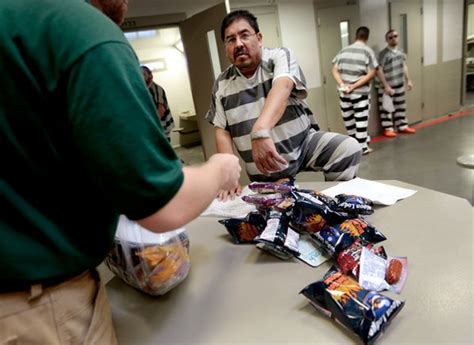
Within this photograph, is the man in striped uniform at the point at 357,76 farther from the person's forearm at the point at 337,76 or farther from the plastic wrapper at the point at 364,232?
the plastic wrapper at the point at 364,232

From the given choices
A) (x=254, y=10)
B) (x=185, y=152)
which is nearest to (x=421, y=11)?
(x=254, y=10)

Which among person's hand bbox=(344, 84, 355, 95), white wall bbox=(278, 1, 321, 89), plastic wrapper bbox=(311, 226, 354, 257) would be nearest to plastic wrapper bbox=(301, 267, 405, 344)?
plastic wrapper bbox=(311, 226, 354, 257)

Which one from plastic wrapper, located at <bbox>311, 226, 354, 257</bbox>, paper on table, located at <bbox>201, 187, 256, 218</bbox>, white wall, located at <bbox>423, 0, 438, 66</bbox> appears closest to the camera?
plastic wrapper, located at <bbox>311, 226, 354, 257</bbox>

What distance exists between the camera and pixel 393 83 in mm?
5125

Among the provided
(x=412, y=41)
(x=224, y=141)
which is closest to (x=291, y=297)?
(x=224, y=141)

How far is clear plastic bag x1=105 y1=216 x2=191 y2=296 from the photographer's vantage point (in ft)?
2.56

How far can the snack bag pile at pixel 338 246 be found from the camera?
0.59m

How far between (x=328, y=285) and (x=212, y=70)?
3.21 m

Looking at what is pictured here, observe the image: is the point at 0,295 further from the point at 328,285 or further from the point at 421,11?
the point at 421,11

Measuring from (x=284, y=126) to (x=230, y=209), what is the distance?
492 mm

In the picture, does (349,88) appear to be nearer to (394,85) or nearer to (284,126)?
(394,85)

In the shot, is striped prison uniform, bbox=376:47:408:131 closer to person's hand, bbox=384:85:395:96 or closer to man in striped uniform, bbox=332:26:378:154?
person's hand, bbox=384:85:395:96

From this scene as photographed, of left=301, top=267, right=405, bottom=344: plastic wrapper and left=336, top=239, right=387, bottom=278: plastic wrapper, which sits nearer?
left=301, top=267, right=405, bottom=344: plastic wrapper

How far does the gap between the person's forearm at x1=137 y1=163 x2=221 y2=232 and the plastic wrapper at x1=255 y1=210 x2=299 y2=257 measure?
0.90 ft
